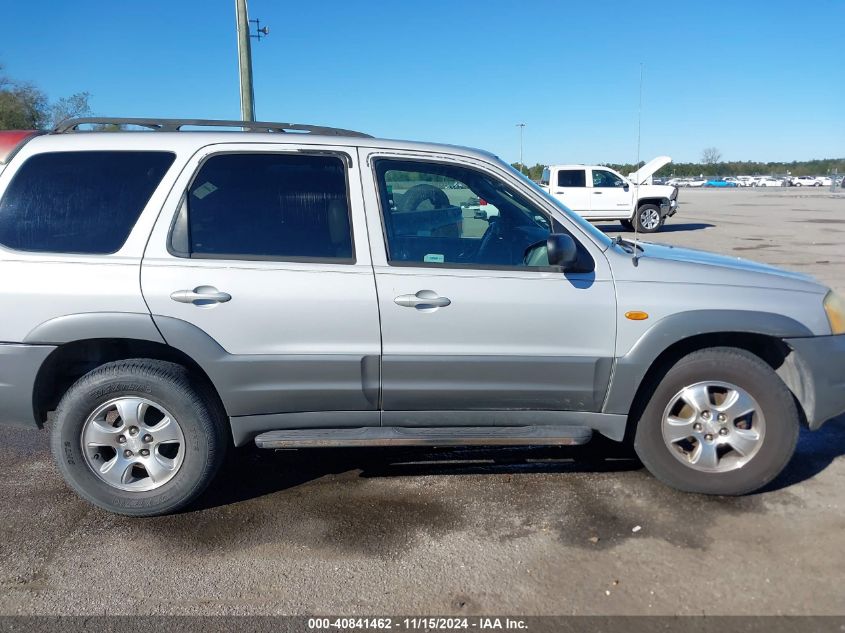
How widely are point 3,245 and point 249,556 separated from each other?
6.41 ft

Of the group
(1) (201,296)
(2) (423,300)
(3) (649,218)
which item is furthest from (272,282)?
(3) (649,218)

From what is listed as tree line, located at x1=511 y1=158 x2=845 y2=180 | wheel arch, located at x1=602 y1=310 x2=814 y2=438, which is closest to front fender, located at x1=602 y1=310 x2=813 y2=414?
wheel arch, located at x1=602 y1=310 x2=814 y2=438

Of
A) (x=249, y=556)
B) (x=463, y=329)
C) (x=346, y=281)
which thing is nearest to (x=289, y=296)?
(x=346, y=281)

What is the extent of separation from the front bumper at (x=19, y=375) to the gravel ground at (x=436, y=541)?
2.06 ft

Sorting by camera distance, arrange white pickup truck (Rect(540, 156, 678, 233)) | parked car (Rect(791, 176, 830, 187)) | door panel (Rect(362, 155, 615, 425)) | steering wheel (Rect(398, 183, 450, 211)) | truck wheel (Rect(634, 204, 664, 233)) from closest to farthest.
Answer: door panel (Rect(362, 155, 615, 425)) < steering wheel (Rect(398, 183, 450, 211)) < white pickup truck (Rect(540, 156, 678, 233)) < truck wheel (Rect(634, 204, 664, 233)) < parked car (Rect(791, 176, 830, 187))

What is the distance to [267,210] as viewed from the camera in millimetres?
3408

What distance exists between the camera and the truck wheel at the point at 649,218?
1964 centimetres

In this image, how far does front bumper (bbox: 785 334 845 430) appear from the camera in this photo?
3.42m

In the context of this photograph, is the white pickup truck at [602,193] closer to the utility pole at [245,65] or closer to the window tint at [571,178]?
the window tint at [571,178]

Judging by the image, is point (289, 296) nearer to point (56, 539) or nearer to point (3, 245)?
point (3, 245)

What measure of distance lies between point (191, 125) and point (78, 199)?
0.71 metres

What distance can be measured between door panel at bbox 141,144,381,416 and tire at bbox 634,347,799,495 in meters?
1.53

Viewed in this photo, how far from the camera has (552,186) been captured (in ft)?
64.3

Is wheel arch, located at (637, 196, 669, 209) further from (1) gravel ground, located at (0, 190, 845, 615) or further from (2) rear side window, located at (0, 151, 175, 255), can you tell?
(2) rear side window, located at (0, 151, 175, 255)
